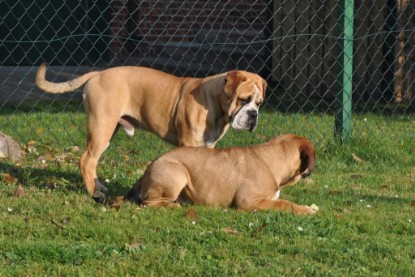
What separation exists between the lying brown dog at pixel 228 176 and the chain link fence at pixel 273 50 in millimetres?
3264

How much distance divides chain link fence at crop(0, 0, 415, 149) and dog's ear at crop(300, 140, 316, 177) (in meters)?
3.22

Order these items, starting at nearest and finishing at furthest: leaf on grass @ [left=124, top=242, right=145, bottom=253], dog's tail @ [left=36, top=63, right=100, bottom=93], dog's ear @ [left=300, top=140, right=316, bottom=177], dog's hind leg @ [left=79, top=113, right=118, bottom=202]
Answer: leaf on grass @ [left=124, top=242, right=145, bottom=253] < dog's ear @ [left=300, top=140, right=316, bottom=177] < dog's hind leg @ [left=79, top=113, right=118, bottom=202] < dog's tail @ [left=36, top=63, right=100, bottom=93]

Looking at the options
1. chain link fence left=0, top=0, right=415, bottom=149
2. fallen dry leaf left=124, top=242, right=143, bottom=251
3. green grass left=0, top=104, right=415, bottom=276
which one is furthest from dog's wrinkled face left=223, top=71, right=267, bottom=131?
chain link fence left=0, top=0, right=415, bottom=149

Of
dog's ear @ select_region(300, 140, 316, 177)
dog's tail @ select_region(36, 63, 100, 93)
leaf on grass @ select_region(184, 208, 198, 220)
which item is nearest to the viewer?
leaf on grass @ select_region(184, 208, 198, 220)

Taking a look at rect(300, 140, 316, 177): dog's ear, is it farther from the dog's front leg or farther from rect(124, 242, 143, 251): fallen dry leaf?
rect(124, 242, 143, 251): fallen dry leaf

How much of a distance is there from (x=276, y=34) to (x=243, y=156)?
7251 millimetres

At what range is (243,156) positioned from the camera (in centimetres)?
723

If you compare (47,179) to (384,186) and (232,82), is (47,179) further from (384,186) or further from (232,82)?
(384,186)

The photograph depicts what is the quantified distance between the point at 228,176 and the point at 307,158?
584 millimetres

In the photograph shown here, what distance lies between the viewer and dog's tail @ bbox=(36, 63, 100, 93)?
8.22 m

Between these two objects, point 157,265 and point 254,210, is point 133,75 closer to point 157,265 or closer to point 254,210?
point 254,210

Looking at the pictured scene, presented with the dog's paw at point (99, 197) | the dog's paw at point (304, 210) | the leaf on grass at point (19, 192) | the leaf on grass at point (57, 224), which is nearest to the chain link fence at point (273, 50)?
the dog's paw at point (304, 210)

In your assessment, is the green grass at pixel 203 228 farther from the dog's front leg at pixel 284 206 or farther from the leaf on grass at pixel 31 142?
the dog's front leg at pixel 284 206

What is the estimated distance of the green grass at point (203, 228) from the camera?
18.3 ft
